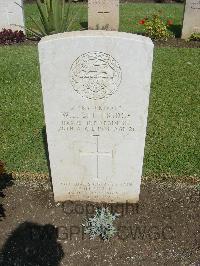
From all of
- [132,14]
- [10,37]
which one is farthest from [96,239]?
[132,14]

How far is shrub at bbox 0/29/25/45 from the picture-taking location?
1010cm

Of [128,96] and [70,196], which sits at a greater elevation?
[128,96]

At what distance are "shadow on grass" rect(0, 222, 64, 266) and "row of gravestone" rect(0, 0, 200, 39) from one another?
7512 mm

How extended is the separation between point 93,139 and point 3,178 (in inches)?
55.7

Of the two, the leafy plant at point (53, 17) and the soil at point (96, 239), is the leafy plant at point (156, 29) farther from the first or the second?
the soil at point (96, 239)

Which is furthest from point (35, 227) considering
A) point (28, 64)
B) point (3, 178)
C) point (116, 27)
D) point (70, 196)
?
point (116, 27)

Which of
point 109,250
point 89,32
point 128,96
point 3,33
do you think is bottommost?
point 109,250

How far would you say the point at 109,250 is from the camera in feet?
12.2

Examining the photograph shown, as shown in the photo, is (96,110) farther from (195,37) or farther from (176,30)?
(176,30)

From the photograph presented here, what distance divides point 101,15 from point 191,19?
2.66m

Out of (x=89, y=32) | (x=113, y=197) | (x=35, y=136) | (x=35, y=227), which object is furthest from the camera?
(x=35, y=136)

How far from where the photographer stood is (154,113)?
21.4 ft

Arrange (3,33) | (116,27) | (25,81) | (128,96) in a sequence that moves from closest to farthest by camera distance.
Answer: (128,96) < (25,81) < (3,33) < (116,27)

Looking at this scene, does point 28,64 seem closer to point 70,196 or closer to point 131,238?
point 70,196
